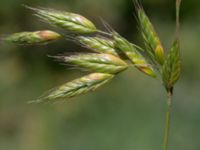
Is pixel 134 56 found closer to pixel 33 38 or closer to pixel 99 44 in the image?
pixel 99 44

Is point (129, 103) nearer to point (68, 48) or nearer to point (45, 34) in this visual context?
point (68, 48)

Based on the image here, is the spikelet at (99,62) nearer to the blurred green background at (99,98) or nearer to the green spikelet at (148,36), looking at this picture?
the green spikelet at (148,36)

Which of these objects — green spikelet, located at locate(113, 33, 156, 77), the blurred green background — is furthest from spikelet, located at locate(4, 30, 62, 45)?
the blurred green background

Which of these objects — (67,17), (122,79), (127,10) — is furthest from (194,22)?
(67,17)

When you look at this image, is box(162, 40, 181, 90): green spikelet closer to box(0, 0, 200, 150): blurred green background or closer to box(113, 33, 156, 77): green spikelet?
box(113, 33, 156, 77): green spikelet

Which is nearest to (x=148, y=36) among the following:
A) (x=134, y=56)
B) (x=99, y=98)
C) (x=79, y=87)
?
(x=134, y=56)

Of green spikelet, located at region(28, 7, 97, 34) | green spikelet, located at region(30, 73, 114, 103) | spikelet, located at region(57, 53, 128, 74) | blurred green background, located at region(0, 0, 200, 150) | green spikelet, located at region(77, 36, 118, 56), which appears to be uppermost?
blurred green background, located at region(0, 0, 200, 150)
